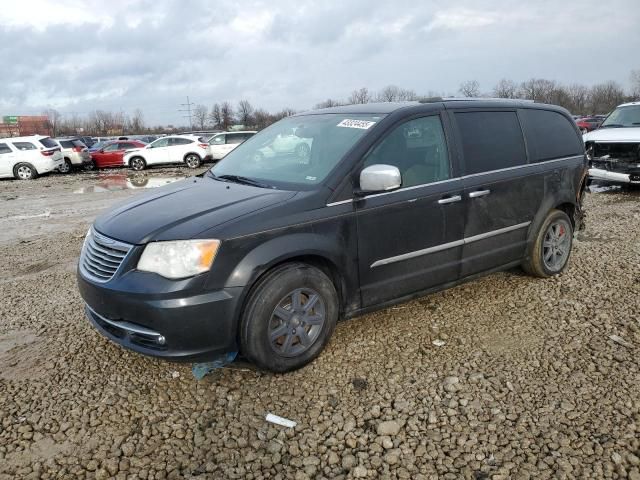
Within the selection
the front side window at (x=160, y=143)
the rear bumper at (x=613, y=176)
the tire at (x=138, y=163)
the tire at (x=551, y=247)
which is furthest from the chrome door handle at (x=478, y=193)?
the tire at (x=138, y=163)

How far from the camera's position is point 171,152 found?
21969 millimetres

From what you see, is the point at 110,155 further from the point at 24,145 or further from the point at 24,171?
the point at 24,171

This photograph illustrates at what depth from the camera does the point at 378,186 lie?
A: 3.35 metres

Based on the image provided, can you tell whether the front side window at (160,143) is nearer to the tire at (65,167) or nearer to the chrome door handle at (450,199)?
the tire at (65,167)

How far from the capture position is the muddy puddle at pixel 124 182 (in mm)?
14987

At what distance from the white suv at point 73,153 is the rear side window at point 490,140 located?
20792mm

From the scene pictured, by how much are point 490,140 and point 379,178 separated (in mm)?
1509

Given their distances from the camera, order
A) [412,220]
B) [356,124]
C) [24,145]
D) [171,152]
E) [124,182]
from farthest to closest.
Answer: [171,152] → [24,145] → [124,182] → [356,124] → [412,220]

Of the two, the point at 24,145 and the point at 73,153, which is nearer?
the point at 24,145

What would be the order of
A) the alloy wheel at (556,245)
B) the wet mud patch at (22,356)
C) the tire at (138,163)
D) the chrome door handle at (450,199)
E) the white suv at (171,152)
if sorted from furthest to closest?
the tire at (138,163) < the white suv at (171,152) < the alloy wheel at (556,245) < the chrome door handle at (450,199) < the wet mud patch at (22,356)

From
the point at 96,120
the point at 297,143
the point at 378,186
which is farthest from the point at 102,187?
the point at 96,120

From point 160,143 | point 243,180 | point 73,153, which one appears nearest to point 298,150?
point 243,180

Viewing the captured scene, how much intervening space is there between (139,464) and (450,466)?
1.59m

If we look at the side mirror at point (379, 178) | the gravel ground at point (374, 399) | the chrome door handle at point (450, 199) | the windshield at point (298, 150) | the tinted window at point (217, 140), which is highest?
the tinted window at point (217, 140)
